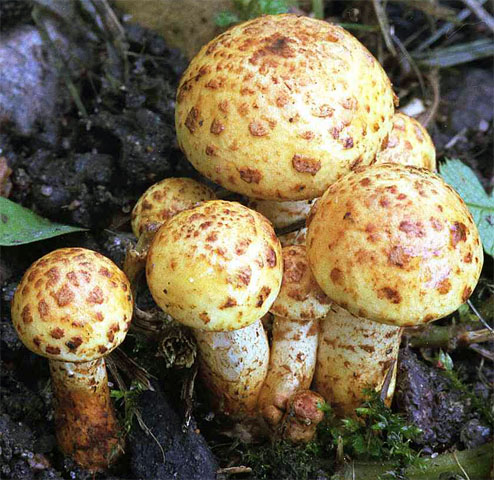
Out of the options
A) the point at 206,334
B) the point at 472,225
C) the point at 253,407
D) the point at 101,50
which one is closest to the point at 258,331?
the point at 206,334

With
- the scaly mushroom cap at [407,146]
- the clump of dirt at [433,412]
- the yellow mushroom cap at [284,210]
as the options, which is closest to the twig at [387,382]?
the clump of dirt at [433,412]

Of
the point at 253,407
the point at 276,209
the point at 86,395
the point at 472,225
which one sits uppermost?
the point at 472,225

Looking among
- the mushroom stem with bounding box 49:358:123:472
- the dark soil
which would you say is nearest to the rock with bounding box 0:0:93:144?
the dark soil

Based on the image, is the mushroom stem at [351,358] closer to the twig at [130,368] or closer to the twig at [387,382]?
the twig at [387,382]

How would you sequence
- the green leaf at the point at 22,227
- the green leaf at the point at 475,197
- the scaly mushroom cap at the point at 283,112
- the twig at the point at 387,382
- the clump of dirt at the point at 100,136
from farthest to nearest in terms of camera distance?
the clump of dirt at the point at 100,136
the green leaf at the point at 475,197
the green leaf at the point at 22,227
the twig at the point at 387,382
the scaly mushroom cap at the point at 283,112

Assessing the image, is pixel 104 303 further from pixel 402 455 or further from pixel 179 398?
pixel 402 455

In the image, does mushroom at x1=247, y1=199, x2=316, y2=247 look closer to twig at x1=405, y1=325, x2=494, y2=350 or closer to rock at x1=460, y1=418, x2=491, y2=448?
twig at x1=405, y1=325, x2=494, y2=350

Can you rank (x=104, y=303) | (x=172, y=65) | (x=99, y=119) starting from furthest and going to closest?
1. (x=172, y=65)
2. (x=99, y=119)
3. (x=104, y=303)

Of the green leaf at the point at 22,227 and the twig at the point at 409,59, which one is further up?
the twig at the point at 409,59
